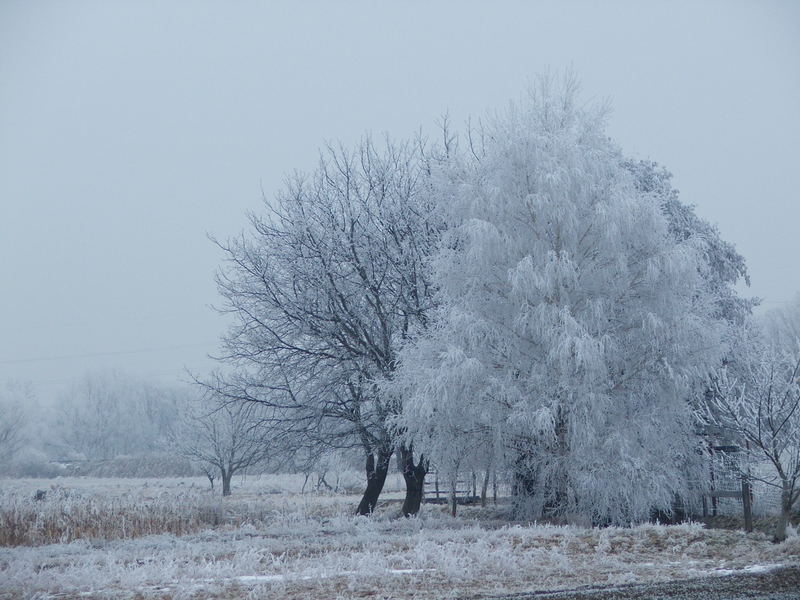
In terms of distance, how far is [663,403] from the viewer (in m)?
15.2

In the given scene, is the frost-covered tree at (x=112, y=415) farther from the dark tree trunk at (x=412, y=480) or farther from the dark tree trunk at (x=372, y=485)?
the dark tree trunk at (x=412, y=480)

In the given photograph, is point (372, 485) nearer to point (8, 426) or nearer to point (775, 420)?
point (775, 420)

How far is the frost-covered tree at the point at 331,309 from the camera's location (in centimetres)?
1828

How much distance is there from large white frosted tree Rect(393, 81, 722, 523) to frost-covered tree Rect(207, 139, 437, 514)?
2267mm

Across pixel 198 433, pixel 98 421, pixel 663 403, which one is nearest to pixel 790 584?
pixel 663 403

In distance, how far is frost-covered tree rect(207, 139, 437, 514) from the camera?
720 inches

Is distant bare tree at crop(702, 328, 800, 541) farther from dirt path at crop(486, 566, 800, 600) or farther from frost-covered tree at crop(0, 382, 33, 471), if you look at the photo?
frost-covered tree at crop(0, 382, 33, 471)

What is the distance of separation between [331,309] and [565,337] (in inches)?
237

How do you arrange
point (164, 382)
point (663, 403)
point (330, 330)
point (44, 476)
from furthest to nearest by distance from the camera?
point (164, 382) < point (44, 476) < point (330, 330) < point (663, 403)

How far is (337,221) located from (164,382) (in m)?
104

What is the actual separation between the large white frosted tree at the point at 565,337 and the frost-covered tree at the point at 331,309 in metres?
2.27

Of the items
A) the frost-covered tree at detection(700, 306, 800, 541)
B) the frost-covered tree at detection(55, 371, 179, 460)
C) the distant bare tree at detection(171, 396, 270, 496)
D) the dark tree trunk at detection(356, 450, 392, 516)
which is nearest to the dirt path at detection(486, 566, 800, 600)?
the frost-covered tree at detection(700, 306, 800, 541)

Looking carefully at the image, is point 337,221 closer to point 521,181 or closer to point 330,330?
point 330,330

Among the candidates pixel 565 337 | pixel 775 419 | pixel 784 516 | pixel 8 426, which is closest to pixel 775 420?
pixel 775 419
